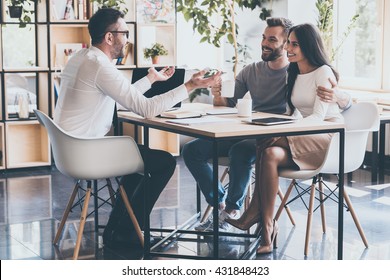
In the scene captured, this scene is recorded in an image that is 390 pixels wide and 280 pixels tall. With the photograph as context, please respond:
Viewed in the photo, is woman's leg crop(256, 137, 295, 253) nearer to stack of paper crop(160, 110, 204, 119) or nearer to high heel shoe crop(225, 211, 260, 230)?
high heel shoe crop(225, 211, 260, 230)

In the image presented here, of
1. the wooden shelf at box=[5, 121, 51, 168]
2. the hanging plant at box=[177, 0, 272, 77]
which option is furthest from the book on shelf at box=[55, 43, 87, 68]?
the hanging plant at box=[177, 0, 272, 77]

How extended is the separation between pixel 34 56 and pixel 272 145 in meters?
3.26

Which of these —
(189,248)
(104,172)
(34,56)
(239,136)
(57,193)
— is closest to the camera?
(239,136)

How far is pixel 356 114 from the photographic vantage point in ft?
13.5

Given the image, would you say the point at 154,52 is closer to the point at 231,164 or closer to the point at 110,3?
the point at 110,3

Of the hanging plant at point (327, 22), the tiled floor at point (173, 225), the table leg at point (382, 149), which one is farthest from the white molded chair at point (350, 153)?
the hanging plant at point (327, 22)

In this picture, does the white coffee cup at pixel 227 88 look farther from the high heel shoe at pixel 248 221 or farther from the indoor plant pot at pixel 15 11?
the indoor plant pot at pixel 15 11

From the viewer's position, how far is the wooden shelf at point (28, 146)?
21.0 feet

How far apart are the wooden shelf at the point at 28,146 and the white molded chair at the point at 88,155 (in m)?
2.80

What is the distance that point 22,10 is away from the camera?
20.4ft

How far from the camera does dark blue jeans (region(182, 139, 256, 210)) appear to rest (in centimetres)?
404

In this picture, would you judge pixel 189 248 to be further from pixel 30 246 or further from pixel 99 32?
pixel 99 32

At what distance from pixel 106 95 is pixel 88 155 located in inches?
13.6

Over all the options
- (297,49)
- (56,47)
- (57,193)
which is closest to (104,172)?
(297,49)
